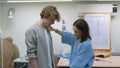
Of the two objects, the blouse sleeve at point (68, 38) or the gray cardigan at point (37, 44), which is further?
the blouse sleeve at point (68, 38)

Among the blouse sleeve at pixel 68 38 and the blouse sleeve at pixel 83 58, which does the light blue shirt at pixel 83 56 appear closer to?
the blouse sleeve at pixel 83 58

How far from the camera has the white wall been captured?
148 inches

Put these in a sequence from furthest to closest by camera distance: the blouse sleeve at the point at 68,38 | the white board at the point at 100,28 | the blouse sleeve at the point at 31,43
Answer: the white board at the point at 100,28, the blouse sleeve at the point at 68,38, the blouse sleeve at the point at 31,43

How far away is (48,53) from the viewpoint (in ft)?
8.05

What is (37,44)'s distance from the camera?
7.70 ft

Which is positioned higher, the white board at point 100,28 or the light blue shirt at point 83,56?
the white board at point 100,28

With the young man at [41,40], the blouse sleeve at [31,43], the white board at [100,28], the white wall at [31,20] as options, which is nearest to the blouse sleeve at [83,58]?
the young man at [41,40]

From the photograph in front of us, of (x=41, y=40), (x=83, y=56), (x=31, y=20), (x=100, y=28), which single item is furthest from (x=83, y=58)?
(x=31, y=20)

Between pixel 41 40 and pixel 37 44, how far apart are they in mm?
57

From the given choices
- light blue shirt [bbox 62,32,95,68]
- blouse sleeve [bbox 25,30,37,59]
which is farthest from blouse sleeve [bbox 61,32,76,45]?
blouse sleeve [bbox 25,30,37,59]

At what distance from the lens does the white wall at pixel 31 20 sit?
3.77 meters

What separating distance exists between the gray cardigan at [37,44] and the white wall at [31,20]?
58.2 inches

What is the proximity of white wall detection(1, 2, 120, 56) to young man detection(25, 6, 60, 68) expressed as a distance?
1432mm

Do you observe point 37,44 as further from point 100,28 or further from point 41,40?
point 100,28
